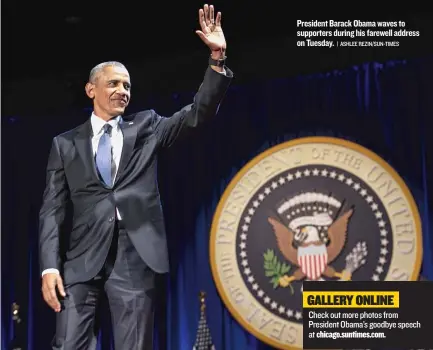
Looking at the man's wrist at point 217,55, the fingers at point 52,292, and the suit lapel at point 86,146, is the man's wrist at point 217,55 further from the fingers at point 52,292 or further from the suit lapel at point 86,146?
the fingers at point 52,292

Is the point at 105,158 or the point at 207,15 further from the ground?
the point at 207,15

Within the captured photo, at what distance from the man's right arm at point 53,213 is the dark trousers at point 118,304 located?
10 cm

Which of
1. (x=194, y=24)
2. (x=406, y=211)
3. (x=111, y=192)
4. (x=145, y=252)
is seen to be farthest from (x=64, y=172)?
(x=406, y=211)

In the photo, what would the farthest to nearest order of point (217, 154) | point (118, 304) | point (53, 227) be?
point (217, 154), point (53, 227), point (118, 304)

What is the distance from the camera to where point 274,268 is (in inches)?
144

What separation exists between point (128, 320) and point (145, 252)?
20 centimetres

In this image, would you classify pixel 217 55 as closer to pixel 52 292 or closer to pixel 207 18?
pixel 207 18

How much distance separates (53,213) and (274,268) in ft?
5.00

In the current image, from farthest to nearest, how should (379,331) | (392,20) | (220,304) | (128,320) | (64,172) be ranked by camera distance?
(220,304) < (392,20) < (379,331) < (64,172) < (128,320)

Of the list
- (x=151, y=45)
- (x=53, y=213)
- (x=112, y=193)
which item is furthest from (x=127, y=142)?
(x=151, y=45)

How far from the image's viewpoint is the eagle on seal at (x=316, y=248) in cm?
359

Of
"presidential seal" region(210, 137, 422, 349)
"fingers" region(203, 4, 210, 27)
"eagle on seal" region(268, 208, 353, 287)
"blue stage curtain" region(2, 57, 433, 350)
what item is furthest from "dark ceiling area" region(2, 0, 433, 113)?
"fingers" region(203, 4, 210, 27)

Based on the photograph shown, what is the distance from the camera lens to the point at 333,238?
3.59 metres

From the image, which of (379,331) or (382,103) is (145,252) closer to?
(379,331)
